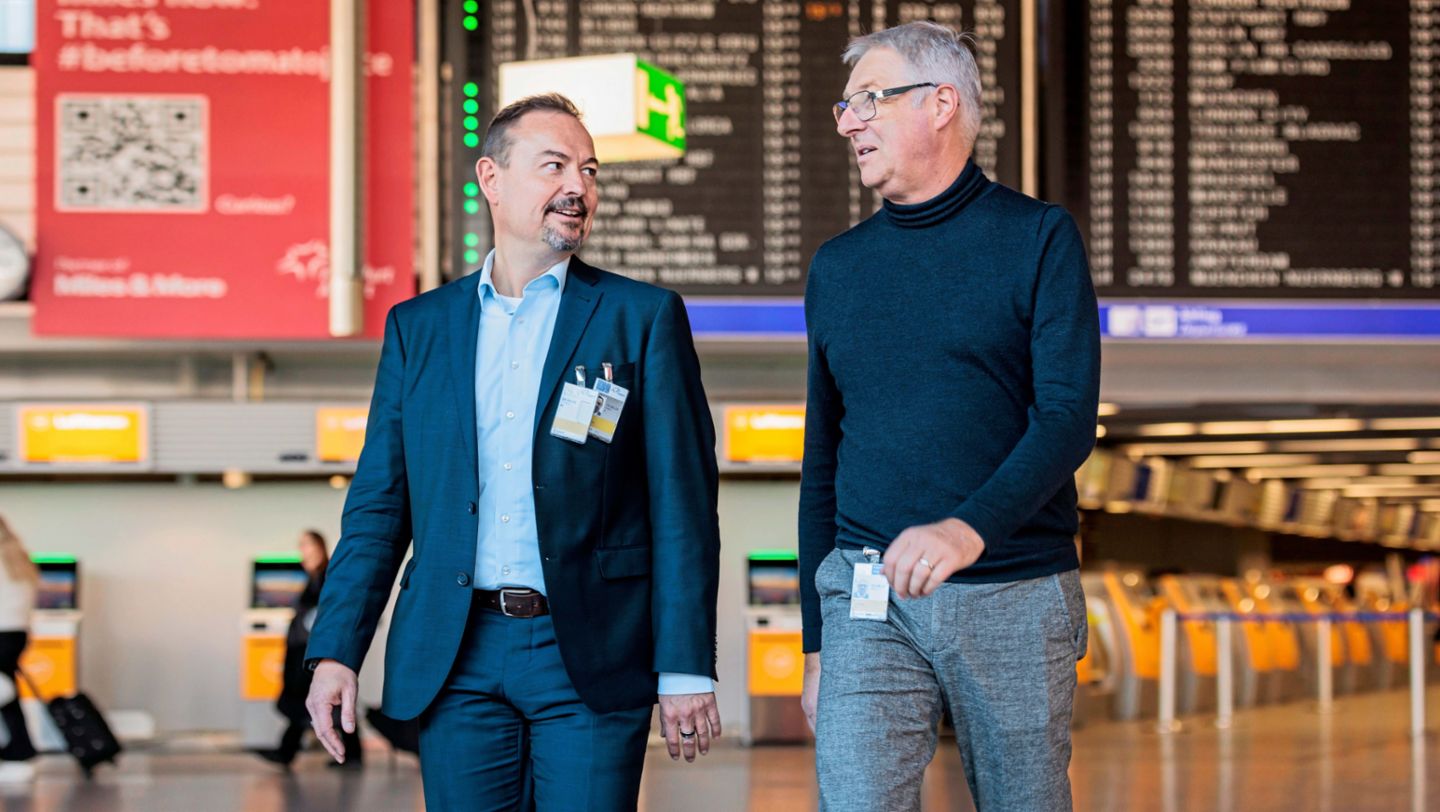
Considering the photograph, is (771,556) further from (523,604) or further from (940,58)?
(940,58)

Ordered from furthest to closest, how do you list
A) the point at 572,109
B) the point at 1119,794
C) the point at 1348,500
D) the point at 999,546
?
1. the point at 1348,500
2. the point at 1119,794
3. the point at 572,109
4. the point at 999,546

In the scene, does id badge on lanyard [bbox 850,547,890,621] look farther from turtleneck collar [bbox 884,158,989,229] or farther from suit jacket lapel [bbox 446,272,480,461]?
suit jacket lapel [bbox 446,272,480,461]

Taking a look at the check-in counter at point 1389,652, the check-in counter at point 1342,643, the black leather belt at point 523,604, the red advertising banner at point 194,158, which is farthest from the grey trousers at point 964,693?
the check-in counter at point 1389,652

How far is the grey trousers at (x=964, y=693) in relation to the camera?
2.47m

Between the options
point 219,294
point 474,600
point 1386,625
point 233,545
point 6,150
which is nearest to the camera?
point 474,600

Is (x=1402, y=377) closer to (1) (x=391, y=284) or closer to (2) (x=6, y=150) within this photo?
(1) (x=391, y=284)

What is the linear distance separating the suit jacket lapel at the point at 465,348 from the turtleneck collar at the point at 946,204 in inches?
27.8

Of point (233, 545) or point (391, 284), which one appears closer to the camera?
point (391, 284)

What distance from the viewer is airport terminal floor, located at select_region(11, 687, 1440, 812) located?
7.12 meters

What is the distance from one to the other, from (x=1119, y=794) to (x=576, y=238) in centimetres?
524

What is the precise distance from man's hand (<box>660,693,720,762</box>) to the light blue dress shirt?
14 mm

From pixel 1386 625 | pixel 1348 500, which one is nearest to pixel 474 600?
pixel 1386 625

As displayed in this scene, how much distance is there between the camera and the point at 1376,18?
7.80m

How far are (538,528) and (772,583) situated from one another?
279 inches
